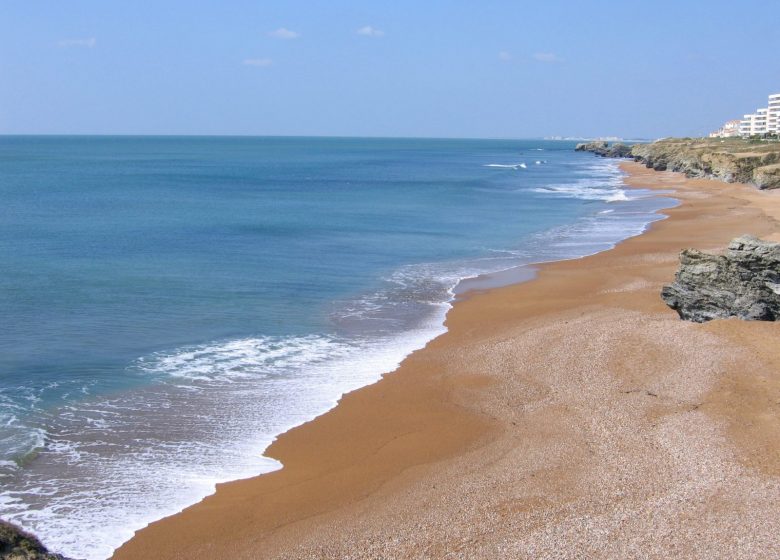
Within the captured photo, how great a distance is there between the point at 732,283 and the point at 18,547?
58.0 feet

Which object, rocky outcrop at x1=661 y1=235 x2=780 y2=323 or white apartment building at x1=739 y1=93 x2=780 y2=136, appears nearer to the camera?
rocky outcrop at x1=661 y1=235 x2=780 y2=323

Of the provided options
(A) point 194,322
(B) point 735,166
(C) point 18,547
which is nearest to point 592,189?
(B) point 735,166

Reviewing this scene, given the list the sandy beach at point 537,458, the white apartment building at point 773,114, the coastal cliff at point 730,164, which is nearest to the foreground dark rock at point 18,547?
the sandy beach at point 537,458

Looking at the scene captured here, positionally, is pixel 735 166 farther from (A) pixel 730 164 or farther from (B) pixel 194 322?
(B) pixel 194 322

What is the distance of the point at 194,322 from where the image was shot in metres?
23.1

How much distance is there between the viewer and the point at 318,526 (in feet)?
37.0

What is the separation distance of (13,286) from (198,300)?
722 centimetres

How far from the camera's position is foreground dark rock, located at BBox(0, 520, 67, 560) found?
724 centimetres

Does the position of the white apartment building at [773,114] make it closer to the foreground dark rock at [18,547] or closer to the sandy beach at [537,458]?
the sandy beach at [537,458]

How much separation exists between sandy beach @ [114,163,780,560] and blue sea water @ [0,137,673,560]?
102 centimetres

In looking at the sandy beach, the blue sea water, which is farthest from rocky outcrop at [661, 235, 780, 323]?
the blue sea water

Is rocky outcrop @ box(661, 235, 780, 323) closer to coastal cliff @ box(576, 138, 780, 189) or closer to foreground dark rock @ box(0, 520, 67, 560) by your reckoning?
foreground dark rock @ box(0, 520, 67, 560)

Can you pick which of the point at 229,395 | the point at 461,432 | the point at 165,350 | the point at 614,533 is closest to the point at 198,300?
the point at 165,350

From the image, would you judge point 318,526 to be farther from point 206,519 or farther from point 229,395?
point 229,395
